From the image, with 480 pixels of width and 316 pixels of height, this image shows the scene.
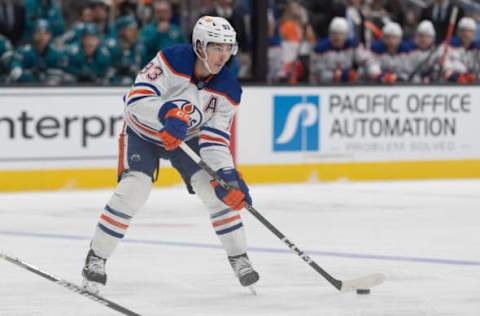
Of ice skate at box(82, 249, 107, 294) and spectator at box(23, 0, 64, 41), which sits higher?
spectator at box(23, 0, 64, 41)

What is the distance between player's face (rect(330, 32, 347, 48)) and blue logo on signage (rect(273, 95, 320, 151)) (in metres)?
0.63

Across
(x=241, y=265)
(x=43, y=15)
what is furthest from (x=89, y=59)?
(x=241, y=265)

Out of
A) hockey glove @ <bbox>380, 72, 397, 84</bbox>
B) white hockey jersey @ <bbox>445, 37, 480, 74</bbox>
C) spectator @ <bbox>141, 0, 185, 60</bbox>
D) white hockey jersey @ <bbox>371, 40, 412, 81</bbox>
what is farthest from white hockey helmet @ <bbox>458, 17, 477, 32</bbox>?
spectator @ <bbox>141, 0, 185, 60</bbox>

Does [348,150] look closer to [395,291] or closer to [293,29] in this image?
[293,29]

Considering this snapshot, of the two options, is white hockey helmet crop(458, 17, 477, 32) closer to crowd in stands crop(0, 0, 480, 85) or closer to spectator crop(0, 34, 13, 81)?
crowd in stands crop(0, 0, 480, 85)

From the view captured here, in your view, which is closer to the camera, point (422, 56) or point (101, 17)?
point (101, 17)

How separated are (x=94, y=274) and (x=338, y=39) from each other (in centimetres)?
670

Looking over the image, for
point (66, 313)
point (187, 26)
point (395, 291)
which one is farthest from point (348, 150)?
point (66, 313)

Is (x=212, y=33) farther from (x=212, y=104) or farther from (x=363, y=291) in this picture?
(x=363, y=291)

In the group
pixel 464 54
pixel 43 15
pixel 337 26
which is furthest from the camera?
pixel 464 54

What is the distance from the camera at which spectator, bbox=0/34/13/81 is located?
33.8 feet

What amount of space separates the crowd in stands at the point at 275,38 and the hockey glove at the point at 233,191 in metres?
5.01

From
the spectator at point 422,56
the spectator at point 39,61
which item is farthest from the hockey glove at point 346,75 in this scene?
the spectator at point 39,61

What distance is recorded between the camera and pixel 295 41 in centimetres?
1176
